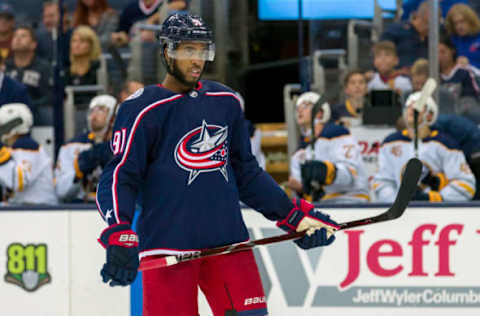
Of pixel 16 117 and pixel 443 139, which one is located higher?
pixel 16 117

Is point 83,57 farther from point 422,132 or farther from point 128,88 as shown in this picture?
point 422,132

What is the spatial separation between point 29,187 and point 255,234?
142 cm

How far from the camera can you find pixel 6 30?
20.7 ft

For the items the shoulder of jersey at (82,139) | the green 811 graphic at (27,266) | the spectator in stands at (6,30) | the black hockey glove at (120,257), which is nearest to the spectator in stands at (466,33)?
the shoulder of jersey at (82,139)

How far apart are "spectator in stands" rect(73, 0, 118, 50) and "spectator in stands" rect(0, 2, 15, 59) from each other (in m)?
0.47

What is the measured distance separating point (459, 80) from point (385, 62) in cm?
47

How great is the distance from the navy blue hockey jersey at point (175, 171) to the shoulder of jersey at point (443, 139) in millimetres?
2218

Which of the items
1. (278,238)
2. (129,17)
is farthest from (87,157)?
(278,238)

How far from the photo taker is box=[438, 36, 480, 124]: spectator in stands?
495cm

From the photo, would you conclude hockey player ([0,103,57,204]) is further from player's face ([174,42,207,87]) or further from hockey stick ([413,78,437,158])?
player's face ([174,42,207,87])

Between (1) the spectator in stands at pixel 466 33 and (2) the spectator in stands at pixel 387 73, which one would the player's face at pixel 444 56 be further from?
(2) the spectator in stands at pixel 387 73

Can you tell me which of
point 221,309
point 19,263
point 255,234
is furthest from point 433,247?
point 19,263

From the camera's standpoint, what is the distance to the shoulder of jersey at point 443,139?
4.31 metres

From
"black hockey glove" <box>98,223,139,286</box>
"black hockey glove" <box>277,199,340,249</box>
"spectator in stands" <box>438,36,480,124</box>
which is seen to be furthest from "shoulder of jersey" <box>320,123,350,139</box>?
"black hockey glove" <box>98,223,139,286</box>
